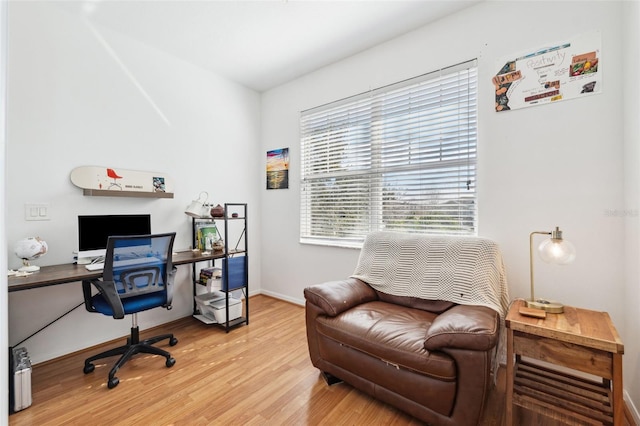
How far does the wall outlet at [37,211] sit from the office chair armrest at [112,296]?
2.63ft

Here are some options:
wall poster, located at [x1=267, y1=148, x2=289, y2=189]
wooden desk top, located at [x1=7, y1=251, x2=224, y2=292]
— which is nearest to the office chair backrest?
wooden desk top, located at [x1=7, y1=251, x2=224, y2=292]

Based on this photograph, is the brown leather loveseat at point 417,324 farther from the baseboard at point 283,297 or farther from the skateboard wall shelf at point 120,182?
the skateboard wall shelf at point 120,182

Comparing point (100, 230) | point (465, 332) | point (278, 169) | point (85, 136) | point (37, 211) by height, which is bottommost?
point (465, 332)

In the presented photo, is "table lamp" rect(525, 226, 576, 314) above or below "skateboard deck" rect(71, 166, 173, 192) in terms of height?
below

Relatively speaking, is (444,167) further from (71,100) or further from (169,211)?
(71,100)

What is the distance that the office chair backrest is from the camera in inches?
76.7

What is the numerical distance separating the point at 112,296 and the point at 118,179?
115 cm

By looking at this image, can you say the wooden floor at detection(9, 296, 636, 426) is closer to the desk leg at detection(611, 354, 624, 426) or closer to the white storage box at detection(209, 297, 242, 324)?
the white storage box at detection(209, 297, 242, 324)

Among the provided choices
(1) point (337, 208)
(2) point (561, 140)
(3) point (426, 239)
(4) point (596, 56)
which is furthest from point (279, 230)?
(4) point (596, 56)

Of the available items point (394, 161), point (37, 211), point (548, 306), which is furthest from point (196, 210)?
point (548, 306)

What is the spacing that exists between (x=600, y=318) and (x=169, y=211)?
3.44 metres

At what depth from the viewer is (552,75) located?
196cm

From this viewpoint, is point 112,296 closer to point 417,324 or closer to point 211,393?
point 211,393

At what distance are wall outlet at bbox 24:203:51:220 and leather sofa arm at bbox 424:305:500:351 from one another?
2891mm
